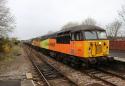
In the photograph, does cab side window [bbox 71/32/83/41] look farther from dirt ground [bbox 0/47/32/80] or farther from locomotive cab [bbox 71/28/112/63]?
dirt ground [bbox 0/47/32/80]

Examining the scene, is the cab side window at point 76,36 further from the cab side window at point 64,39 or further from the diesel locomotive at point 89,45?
the cab side window at point 64,39

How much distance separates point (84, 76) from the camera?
47.7 ft

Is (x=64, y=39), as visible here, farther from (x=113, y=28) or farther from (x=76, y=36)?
(x=113, y=28)

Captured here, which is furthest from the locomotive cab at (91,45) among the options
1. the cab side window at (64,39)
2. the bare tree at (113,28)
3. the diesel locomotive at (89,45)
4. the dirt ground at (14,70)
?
the bare tree at (113,28)

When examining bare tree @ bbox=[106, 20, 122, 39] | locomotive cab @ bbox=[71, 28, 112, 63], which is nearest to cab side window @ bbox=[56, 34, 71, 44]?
locomotive cab @ bbox=[71, 28, 112, 63]

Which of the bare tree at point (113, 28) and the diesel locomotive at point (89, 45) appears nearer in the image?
the diesel locomotive at point (89, 45)

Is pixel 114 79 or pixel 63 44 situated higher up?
pixel 63 44

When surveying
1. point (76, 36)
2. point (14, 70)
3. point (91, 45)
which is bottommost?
point (14, 70)

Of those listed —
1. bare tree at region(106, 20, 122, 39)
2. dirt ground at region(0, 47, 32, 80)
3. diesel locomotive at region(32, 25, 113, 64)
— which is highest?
bare tree at region(106, 20, 122, 39)

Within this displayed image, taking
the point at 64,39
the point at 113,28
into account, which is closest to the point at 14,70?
the point at 64,39

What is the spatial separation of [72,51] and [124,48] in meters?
10.0

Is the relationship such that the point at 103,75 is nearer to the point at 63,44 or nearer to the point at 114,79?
the point at 114,79

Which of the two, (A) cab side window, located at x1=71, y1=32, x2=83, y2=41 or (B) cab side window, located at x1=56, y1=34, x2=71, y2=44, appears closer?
(A) cab side window, located at x1=71, y1=32, x2=83, y2=41

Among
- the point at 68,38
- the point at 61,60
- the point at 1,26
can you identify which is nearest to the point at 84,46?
the point at 68,38
